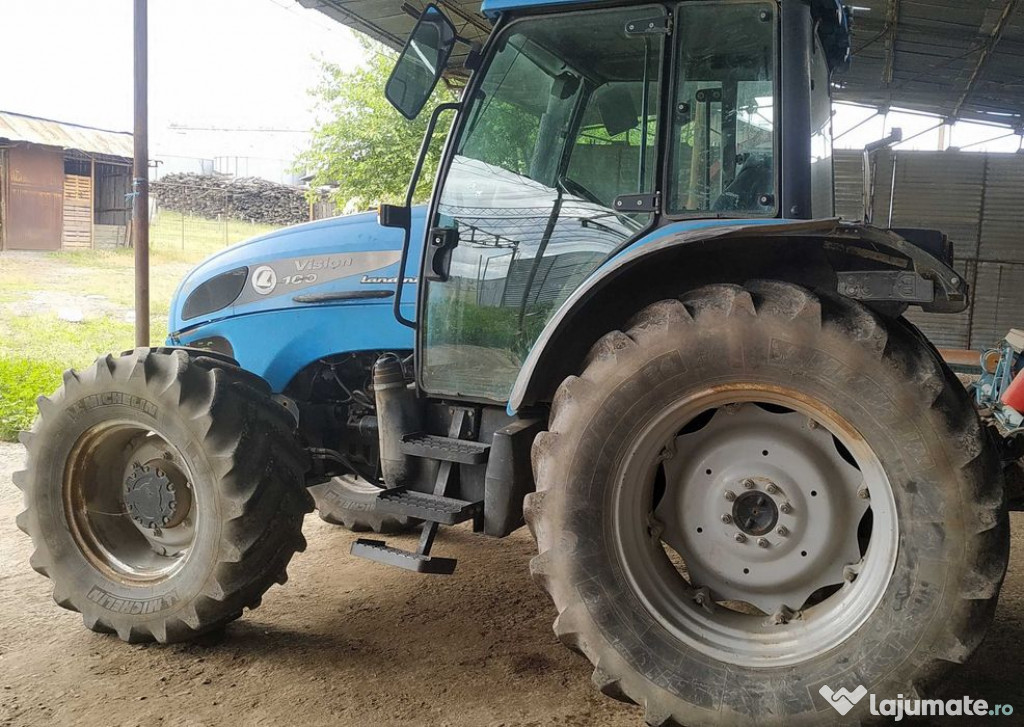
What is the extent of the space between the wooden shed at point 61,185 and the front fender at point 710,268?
16.7 metres

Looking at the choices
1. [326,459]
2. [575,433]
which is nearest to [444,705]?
[575,433]

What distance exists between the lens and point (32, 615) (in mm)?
3654

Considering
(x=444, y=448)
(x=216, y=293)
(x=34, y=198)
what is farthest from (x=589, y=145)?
(x=34, y=198)

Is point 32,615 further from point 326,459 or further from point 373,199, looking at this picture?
point 373,199

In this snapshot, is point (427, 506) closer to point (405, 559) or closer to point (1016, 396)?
point (405, 559)

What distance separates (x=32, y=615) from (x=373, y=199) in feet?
38.1

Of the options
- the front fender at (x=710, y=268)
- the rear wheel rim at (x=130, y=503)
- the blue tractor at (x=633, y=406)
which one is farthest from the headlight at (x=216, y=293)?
the front fender at (x=710, y=268)

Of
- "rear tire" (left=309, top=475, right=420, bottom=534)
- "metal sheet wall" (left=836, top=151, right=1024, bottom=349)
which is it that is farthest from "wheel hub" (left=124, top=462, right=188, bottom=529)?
"metal sheet wall" (left=836, top=151, right=1024, bottom=349)

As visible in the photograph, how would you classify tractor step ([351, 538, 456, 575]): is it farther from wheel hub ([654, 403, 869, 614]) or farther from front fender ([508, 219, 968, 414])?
wheel hub ([654, 403, 869, 614])

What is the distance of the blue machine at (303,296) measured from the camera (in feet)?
12.4

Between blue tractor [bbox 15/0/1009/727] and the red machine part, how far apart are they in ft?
7.65

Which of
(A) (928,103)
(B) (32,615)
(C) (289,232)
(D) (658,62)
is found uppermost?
(A) (928,103)

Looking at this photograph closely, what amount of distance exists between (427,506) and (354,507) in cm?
182

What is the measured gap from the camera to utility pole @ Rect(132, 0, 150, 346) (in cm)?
644
